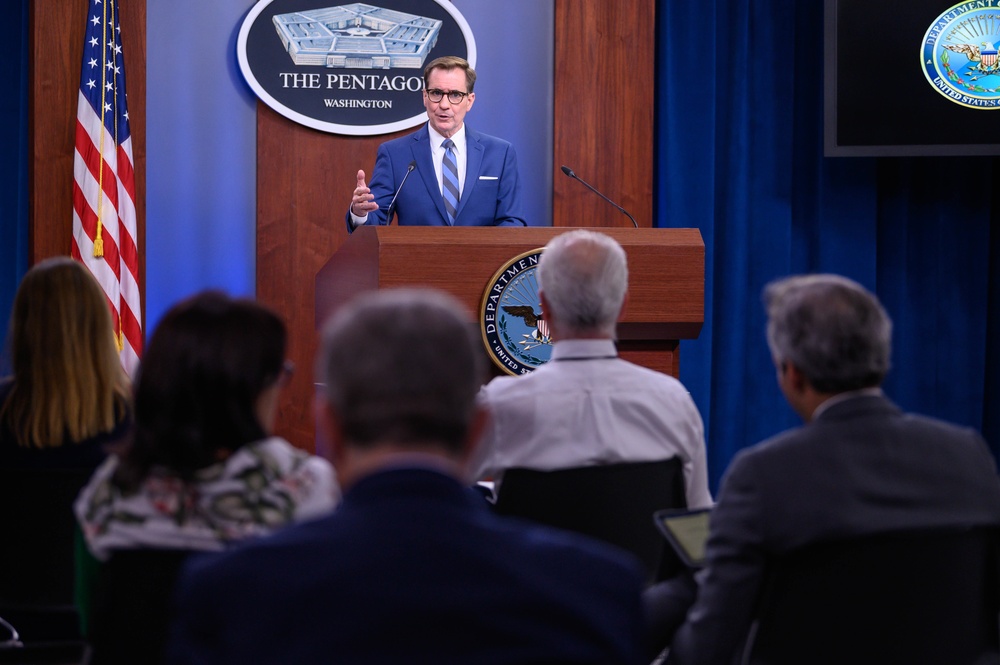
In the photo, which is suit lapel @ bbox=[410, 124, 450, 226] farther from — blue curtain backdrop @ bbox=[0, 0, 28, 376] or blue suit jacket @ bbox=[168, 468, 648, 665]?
blue suit jacket @ bbox=[168, 468, 648, 665]

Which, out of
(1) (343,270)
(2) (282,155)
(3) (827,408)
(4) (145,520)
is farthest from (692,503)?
(2) (282,155)

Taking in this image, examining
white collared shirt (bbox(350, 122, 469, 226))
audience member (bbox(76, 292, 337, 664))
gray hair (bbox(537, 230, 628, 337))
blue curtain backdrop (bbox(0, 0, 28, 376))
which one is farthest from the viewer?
blue curtain backdrop (bbox(0, 0, 28, 376))

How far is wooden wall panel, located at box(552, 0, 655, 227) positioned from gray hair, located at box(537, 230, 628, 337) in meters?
3.17

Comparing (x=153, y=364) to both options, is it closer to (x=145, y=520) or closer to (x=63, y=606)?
(x=145, y=520)

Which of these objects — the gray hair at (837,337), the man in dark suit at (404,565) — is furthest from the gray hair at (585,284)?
the man in dark suit at (404,565)

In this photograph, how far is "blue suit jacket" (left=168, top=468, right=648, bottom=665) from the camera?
85 cm

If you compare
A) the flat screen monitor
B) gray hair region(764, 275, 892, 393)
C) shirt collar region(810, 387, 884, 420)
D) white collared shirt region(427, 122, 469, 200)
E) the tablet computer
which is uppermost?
the flat screen monitor

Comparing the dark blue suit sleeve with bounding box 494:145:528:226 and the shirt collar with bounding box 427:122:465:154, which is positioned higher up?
the shirt collar with bounding box 427:122:465:154

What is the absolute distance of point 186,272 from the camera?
17.1 ft

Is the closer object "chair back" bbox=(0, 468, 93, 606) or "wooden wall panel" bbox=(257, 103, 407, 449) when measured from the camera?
"chair back" bbox=(0, 468, 93, 606)

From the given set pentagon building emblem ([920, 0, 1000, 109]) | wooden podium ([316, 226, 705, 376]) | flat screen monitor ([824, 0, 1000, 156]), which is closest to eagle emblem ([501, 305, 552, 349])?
wooden podium ([316, 226, 705, 376])

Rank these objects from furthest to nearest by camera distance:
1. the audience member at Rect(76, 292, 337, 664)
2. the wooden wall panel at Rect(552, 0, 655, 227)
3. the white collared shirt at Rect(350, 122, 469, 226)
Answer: the wooden wall panel at Rect(552, 0, 655, 227) < the white collared shirt at Rect(350, 122, 469, 226) < the audience member at Rect(76, 292, 337, 664)

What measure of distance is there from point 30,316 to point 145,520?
2.70 ft

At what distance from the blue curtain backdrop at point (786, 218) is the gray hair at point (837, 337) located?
12.9 feet
